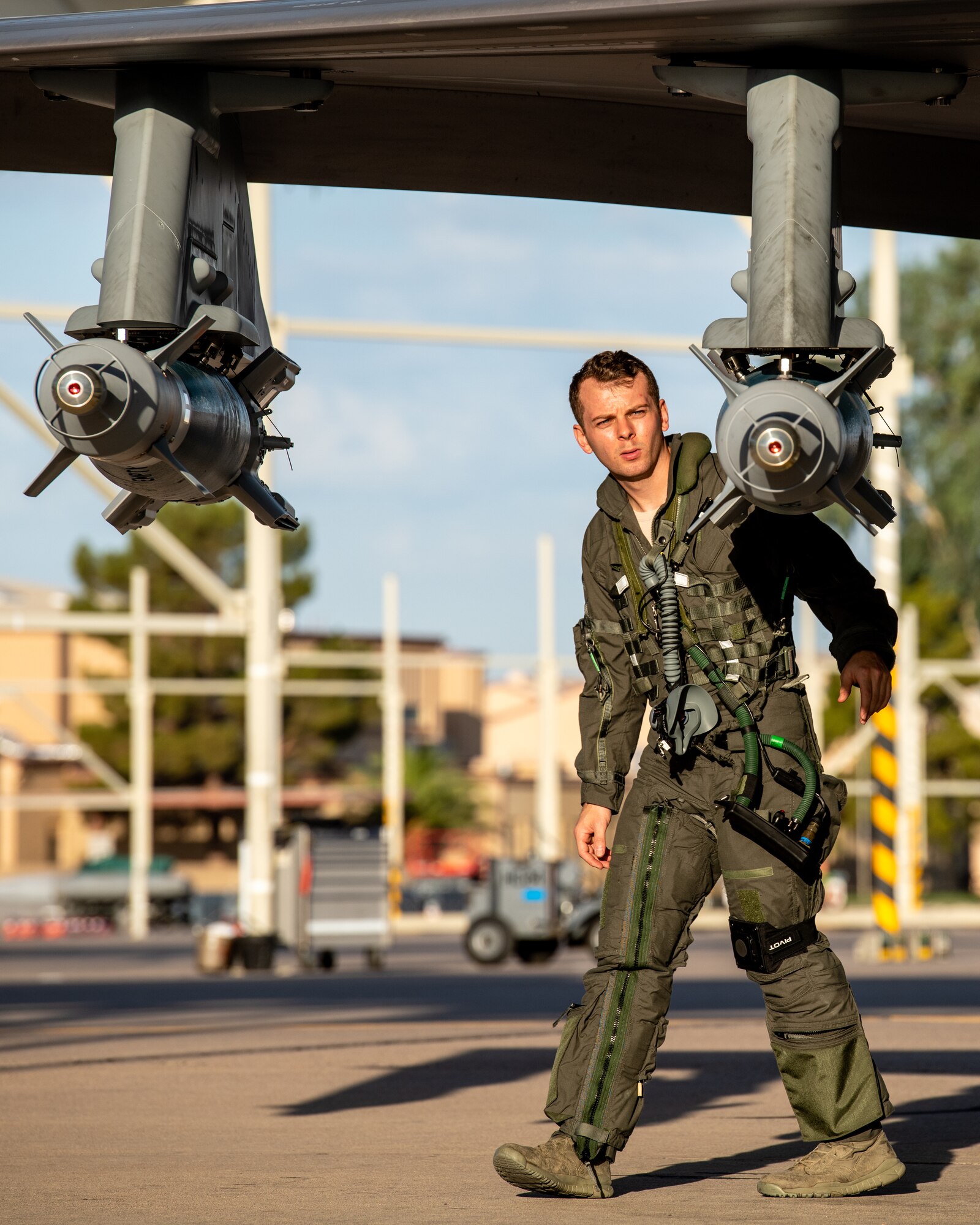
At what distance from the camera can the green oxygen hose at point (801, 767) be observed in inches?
207

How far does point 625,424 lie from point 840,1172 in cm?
211

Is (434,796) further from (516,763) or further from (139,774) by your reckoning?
(139,774)

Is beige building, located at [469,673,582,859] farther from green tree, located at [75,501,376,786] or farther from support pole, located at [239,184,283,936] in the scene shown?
support pole, located at [239,184,283,936]

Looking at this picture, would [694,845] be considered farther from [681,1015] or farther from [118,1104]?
[681,1015]

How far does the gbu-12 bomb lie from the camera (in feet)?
15.4

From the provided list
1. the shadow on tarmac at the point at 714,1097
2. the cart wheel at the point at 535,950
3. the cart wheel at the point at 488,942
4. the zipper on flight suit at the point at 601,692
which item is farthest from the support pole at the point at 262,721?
the zipper on flight suit at the point at 601,692

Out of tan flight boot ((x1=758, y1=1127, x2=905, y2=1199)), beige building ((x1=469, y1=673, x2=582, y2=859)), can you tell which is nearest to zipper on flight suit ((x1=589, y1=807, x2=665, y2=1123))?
tan flight boot ((x1=758, y1=1127, x2=905, y2=1199))

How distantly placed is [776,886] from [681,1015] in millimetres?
7109

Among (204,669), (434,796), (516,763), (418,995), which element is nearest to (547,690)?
(418,995)

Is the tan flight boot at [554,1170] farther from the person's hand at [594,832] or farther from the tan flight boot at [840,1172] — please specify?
the person's hand at [594,832]

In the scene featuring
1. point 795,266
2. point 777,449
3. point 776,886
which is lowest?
point 776,886

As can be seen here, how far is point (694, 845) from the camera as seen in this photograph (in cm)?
534

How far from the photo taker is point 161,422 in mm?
4840

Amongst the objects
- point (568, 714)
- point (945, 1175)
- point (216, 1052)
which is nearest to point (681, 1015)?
point (216, 1052)
